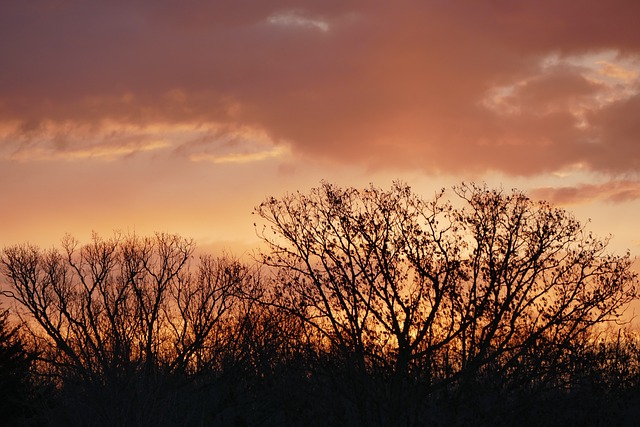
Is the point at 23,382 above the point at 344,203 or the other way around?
the other way around

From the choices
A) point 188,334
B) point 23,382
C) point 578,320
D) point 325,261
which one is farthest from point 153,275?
point 578,320

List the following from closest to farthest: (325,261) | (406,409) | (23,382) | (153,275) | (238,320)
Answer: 1. (406,409)
2. (325,261)
3. (23,382)
4. (153,275)
5. (238,320)

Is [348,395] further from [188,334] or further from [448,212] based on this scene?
[188,334]

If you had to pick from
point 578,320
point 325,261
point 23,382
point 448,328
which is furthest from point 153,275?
point 578,320

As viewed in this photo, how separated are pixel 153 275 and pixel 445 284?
28.0m

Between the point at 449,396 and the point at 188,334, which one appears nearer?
the point at 449,396

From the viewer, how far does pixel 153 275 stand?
180 ft

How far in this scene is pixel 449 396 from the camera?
32062 mm

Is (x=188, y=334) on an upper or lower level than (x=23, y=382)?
upper

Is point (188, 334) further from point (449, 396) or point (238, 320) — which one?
point (449, 396)

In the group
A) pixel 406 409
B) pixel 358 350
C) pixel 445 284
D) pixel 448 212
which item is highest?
pixel 448 212

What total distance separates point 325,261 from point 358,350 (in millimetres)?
4140

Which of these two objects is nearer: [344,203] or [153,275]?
[344,203]

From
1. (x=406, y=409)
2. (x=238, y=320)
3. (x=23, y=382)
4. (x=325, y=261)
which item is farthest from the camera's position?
(x=238, y=320)
